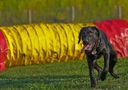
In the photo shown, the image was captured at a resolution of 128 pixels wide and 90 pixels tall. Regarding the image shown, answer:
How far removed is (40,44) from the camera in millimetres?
18031

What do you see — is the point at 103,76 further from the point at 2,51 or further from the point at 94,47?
the point at 2,51

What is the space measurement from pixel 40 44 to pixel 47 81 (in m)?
4.99

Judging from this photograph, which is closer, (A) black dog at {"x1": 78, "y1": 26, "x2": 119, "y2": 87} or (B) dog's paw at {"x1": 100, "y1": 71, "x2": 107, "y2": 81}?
(A) black dog at {"x1": 78, "y1": 26, "x2": 119, "y2": 87}

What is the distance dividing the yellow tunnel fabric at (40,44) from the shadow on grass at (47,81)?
2715 mm

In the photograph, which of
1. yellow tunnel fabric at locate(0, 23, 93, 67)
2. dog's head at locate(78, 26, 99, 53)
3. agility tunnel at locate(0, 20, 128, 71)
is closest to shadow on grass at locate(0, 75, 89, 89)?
dog's head at locate(78, 26, 99, 53)

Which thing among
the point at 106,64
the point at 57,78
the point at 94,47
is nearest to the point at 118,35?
the point at 57,78

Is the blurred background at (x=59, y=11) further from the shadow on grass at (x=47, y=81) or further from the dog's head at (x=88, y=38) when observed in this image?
the dog's head at (x=88, y=38)

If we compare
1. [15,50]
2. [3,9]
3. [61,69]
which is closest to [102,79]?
[61,69]

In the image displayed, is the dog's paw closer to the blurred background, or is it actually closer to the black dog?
the black dog

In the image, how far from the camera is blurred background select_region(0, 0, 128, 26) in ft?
104

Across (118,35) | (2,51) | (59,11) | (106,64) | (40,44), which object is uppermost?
(59,11)

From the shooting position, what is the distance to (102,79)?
11.8 m

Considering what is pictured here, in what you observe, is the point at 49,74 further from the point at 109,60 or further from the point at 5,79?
the point at 109,60

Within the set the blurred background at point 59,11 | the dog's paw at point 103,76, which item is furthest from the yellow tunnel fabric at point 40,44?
the blurred background at point 59,11
